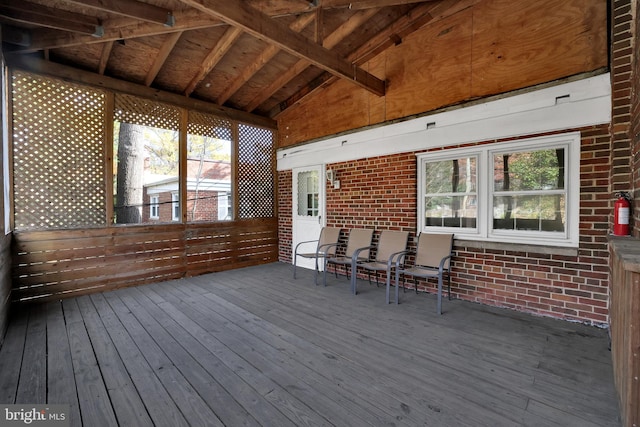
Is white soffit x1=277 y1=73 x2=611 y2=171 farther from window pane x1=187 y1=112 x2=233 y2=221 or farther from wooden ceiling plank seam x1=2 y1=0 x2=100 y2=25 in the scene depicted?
window pane x1=187 y1=112 x2=233 y2=221

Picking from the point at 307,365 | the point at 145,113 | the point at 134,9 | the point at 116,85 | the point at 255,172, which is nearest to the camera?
the point at 307,365

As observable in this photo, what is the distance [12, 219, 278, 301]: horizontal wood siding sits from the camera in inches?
150

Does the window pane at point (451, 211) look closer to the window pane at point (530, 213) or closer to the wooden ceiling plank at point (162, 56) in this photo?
the window pane at point (530, 213)

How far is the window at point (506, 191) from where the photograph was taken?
316cm

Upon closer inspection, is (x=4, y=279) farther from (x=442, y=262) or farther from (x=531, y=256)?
(x=531, y=256)

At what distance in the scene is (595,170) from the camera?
2947mm

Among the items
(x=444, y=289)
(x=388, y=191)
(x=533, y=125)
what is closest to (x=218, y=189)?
(x=388, y=191)

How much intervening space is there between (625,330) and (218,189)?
414 inches

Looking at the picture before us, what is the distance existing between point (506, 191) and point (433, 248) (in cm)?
108

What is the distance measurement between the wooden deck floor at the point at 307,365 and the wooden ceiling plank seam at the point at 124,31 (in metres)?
3.06

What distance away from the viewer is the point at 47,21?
121 inches

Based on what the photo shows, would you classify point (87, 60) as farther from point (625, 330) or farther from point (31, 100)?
point (625, 330)

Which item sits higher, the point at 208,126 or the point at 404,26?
the point at 404,26

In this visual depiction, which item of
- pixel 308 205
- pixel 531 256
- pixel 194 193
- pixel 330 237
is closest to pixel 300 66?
pixel 308 205
